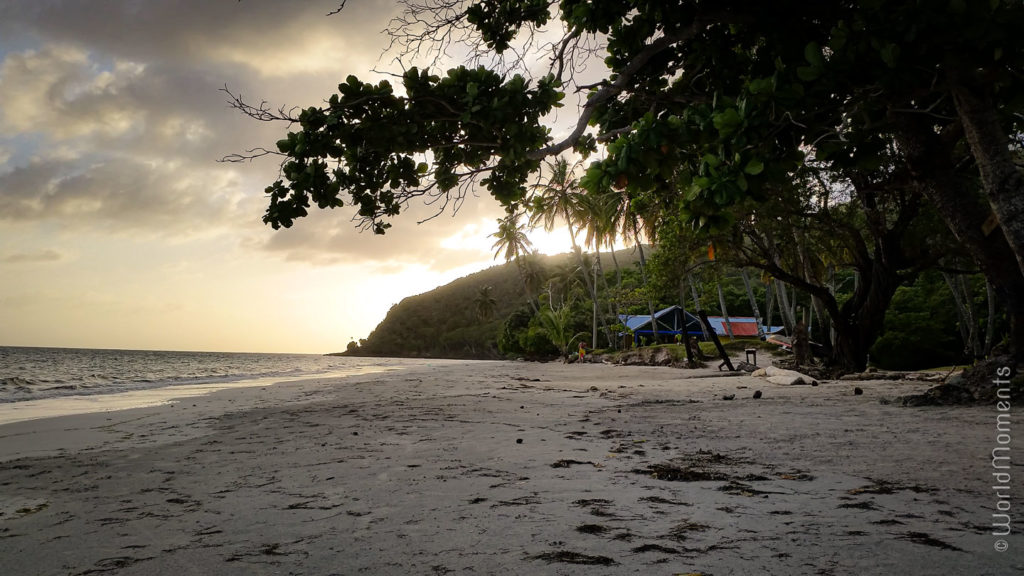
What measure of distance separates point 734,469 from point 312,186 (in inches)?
155

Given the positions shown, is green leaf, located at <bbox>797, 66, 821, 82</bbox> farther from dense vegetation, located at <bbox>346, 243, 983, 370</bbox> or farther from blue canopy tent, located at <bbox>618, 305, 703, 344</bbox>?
blue canopy tent, located at <bbox>618, 305, 703, 344</bbox>

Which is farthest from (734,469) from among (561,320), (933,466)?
(561,320)

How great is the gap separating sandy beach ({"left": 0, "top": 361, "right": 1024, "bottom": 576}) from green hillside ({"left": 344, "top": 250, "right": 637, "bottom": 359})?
94099mm

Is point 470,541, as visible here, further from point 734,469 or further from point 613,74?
point 613,74

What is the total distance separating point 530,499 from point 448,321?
394 ft

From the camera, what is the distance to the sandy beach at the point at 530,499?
83.7 inches

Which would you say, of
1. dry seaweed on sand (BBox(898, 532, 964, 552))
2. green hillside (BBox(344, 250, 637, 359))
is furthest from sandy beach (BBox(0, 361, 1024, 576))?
green hillside (BBox(344, 250, 637, 359))

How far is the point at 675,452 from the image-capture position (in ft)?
13.9

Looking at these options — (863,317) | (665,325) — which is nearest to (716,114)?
(863,317)

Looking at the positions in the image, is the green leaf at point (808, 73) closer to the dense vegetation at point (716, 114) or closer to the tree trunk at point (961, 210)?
the dense vegetation at point (716, 114)

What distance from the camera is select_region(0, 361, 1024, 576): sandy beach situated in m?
2.13

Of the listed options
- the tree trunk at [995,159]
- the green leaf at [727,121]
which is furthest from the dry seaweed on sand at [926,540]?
the tree trunk at [995,159]

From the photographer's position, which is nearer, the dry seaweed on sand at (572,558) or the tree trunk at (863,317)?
the dry seaweed on sand at (572,558)

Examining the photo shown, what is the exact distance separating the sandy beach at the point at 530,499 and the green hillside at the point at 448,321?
309 ft
